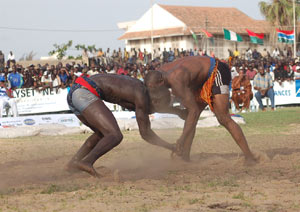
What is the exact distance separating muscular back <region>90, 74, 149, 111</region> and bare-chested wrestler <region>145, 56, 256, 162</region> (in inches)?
7.0

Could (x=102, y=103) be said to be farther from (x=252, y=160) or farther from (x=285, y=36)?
(x=285, y=36)

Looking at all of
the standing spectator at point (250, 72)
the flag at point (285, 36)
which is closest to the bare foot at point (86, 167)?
the standing spectator at point (250, 72)

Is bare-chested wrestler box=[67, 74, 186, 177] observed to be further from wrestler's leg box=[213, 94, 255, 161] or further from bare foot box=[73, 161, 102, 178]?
wrestler's leg box=[213, 94, 255, 161]

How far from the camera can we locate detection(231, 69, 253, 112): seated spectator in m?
19.8

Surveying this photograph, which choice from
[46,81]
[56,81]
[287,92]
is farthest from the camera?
[287,92]

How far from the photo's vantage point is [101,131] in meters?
6.91

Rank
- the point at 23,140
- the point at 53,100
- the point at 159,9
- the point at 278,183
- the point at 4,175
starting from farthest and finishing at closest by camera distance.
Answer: the point at 159,9 → the point at 53,100 → the point at 23,140 → the point at 4,175 → the point at 278,183

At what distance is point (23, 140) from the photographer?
12.6m

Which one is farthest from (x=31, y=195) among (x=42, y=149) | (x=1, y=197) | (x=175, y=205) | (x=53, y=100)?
(x=53, y=100)

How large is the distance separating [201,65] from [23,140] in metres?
6.22

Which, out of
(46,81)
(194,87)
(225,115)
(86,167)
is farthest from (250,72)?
(86,167)

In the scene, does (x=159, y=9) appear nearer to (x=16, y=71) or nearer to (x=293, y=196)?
(x=16, y=71)

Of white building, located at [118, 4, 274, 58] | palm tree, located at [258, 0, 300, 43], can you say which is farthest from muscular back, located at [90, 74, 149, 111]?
palm tree, located at [258, 0, 300, 43]

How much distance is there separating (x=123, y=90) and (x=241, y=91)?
13.4 meters
